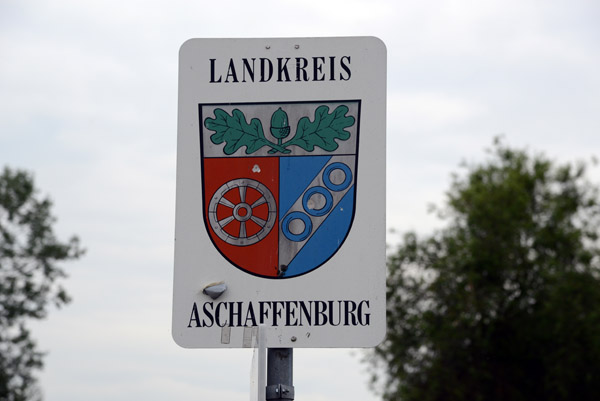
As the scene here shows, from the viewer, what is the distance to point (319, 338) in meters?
3.31

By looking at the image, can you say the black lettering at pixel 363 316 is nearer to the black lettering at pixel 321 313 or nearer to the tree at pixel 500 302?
the black lettering at pixel 321 313

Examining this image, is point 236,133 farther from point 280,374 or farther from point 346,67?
point 280,374

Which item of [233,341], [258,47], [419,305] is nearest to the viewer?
[233,341]

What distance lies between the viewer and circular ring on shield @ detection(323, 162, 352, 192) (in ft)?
11.1

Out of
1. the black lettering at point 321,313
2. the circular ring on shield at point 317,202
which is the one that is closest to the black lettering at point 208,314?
the black lettering at point 321,313

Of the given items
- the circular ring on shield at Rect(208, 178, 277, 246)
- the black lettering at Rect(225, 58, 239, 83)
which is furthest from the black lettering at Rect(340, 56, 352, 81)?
the circular ring on shield at Rect(208, 178, 277, 246)

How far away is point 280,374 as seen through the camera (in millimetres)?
3254

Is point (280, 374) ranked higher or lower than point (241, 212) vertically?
lower

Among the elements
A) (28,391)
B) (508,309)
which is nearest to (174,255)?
(508,309)

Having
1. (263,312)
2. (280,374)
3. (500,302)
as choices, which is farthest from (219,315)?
(500,302)

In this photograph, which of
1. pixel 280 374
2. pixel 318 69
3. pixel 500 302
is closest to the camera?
pixel 280 374

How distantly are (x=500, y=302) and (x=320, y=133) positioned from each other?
35.4m

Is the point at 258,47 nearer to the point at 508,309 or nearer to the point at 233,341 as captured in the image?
the point at 233,341

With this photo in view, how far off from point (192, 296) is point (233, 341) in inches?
8.2
